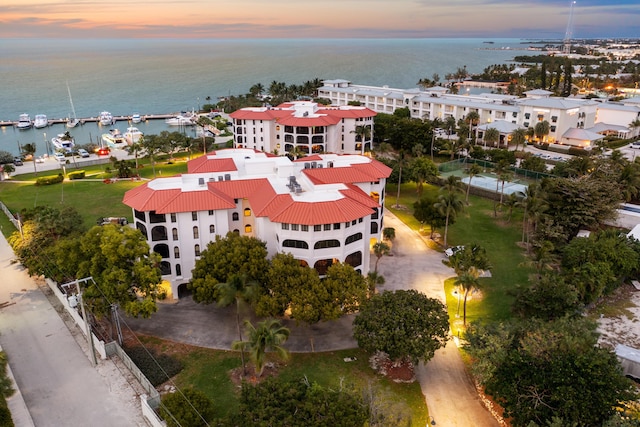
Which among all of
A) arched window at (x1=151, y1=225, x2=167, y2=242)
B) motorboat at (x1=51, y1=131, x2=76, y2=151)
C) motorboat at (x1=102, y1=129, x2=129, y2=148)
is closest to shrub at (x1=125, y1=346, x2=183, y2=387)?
arched window at (x1=151, y1=225, x2=167, y2=242)

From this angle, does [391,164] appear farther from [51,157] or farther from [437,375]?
[51,157]

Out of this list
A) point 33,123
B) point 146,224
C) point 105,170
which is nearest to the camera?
point 146,224

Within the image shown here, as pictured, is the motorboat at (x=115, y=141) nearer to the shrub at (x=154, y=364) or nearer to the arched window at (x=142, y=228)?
the arched window at (x=142, y=228)

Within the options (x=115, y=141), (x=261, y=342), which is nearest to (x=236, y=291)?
(x=261, y=342)

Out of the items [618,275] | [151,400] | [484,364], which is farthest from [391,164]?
[151,400]

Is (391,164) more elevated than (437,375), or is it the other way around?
(391,164)

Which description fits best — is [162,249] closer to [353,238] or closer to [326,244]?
[326,244]

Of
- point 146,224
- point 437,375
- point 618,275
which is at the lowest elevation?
point 437,375
